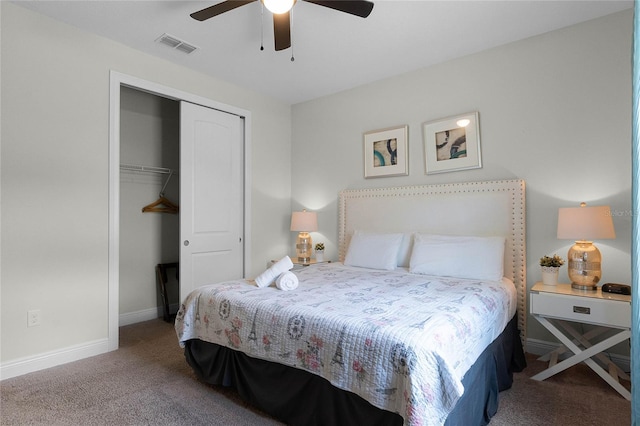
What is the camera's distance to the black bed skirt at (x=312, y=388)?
1.55m

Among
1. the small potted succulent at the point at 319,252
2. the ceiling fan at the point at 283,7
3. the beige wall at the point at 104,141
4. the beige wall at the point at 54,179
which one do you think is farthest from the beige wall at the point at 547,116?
the beige wall at the point at 54,179

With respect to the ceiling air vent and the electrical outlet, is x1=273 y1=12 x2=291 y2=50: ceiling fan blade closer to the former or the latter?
the ceiling air vent

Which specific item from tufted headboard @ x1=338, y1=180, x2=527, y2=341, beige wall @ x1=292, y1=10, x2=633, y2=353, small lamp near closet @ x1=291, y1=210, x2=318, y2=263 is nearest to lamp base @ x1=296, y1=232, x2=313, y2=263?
small lamp near closet @ x1=291, y1=210, x2=318, y2=263

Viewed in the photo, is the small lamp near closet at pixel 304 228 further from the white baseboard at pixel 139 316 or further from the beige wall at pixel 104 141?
the white baseboard at pixel 139 316

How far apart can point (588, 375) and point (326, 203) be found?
2.87 meters

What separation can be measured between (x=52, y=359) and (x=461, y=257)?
3277 mm

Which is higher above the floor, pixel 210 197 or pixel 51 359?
pixel 210 197

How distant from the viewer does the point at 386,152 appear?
12.1 feet

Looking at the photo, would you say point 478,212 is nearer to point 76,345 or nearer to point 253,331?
point 253,331

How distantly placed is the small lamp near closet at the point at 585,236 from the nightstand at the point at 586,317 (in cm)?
10

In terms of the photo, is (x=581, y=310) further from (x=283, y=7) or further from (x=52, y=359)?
(x=52, y=359)

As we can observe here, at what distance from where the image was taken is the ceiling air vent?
113 inches

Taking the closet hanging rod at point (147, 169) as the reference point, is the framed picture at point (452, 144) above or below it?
above

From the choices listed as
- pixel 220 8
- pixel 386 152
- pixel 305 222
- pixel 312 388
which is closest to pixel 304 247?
pixel 305 222
